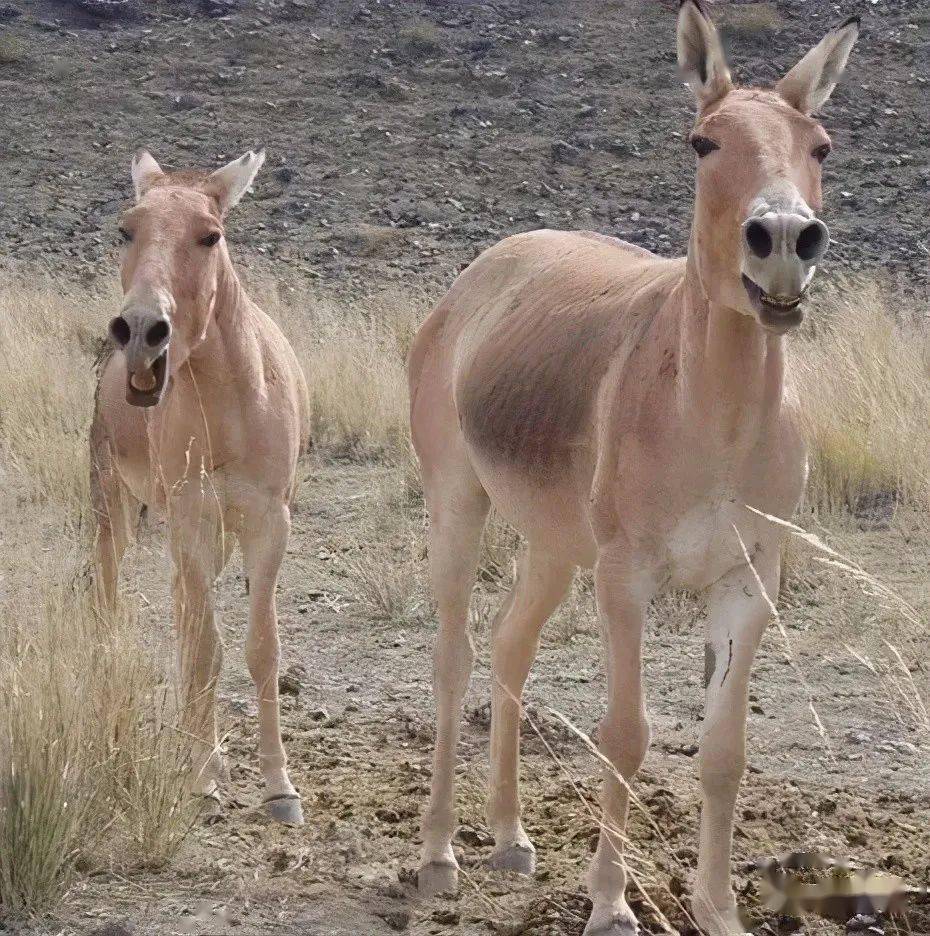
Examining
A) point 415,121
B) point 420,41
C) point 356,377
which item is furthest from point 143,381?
point 420,41

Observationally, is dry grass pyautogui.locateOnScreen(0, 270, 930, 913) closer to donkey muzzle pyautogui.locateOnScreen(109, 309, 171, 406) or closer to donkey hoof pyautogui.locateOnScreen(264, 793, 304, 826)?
donkey hoof pyautogui.locateOnScreen(264, 793, 304, 826)

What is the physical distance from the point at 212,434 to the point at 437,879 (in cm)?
186

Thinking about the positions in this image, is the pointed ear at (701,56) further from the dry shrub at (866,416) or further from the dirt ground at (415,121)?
the dirt ground at (415,121)

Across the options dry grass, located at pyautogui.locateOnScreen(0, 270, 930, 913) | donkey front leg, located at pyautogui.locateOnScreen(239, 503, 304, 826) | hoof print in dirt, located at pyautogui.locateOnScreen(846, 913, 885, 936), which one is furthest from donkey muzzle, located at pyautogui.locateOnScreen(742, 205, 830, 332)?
donkey front leg, located at pyautogui.locateOnScreen(239, 503, 304, 826)

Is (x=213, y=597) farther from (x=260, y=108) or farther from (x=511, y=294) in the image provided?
(x=260, y=108)

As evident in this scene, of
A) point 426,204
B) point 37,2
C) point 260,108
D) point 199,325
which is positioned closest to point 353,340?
point 199,325

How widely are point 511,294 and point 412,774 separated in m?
1.89

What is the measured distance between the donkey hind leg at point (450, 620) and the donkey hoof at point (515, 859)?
155 millimetres

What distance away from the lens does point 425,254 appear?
20453 mm

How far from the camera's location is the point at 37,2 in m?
31.0

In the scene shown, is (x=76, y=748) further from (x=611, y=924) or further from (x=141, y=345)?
(x=611, y=924)

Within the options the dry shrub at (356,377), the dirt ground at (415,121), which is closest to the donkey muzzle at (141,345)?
the dry shrub at (356,377)

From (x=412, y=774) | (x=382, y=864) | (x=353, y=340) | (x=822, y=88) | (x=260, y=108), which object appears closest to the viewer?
(x=822, y=88)

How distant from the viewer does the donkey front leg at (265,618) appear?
5.48 meters
